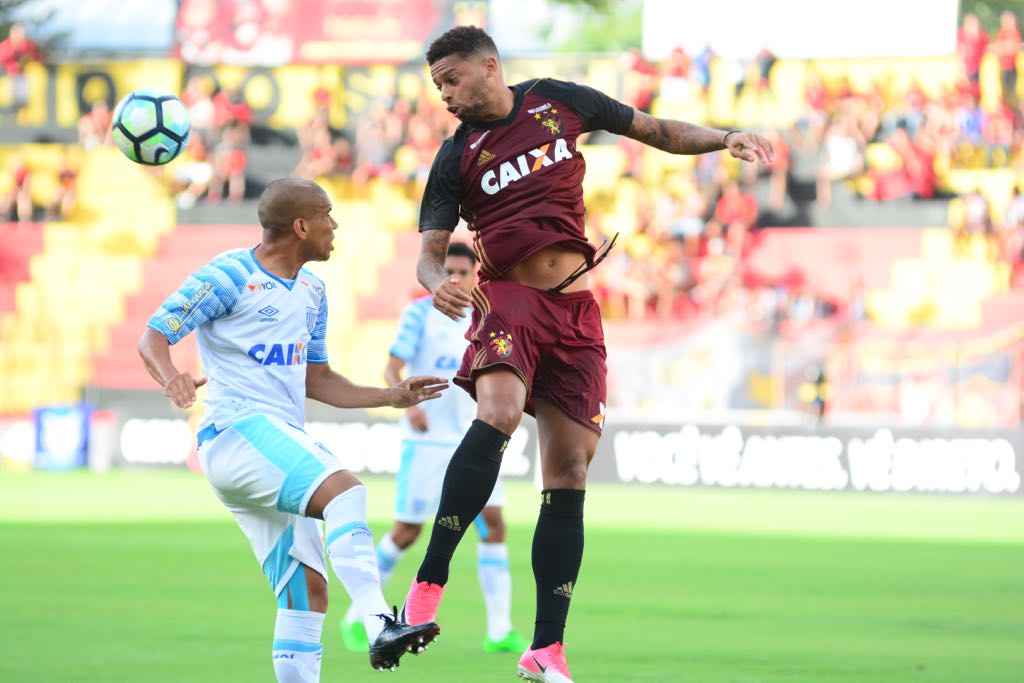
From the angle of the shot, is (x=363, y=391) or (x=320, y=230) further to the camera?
(x=363, y=391)

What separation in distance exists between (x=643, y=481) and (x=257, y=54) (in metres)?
15.8

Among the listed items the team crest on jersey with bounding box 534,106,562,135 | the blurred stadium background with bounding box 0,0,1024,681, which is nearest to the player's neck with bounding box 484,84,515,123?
the team crest on jersey with bounding box 534,106,562,135

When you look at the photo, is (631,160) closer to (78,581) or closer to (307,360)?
(78,581)

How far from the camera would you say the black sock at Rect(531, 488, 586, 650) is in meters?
6.48

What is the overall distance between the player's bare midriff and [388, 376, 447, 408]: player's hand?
1.74 ft

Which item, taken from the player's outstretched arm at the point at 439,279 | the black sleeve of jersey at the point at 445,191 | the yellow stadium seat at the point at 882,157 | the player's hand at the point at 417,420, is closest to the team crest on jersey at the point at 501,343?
the player's outstretched arm at the point at 439,279

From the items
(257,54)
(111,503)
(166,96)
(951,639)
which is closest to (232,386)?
(166,96)

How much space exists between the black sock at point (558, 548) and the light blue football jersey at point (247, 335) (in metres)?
1.08

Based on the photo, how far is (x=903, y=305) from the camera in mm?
28219

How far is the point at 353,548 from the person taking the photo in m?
5.89

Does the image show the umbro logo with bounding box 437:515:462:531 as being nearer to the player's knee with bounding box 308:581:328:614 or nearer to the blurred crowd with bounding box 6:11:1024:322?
the player's knee with bounding box 308:581:328:614

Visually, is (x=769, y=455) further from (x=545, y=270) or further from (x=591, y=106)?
(x=545, y=270)

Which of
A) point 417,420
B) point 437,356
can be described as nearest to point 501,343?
point 417,420

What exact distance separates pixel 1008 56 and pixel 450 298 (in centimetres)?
2697
